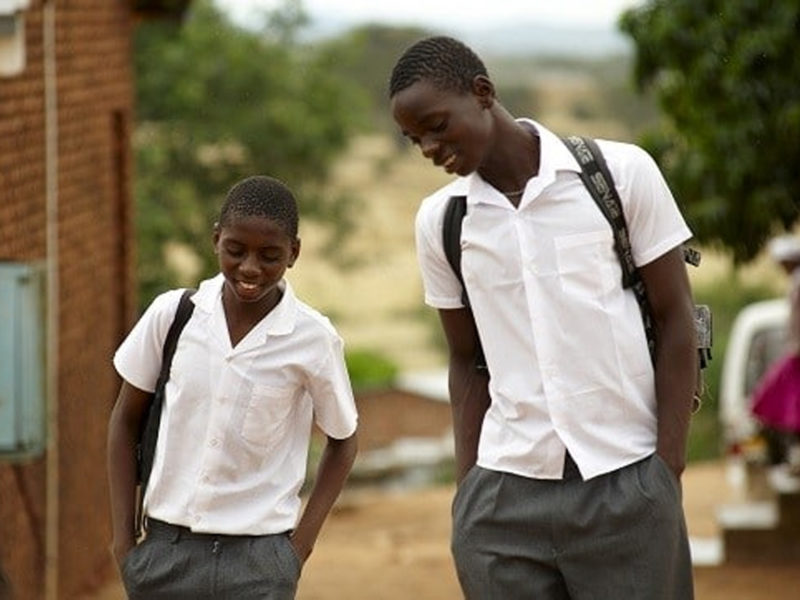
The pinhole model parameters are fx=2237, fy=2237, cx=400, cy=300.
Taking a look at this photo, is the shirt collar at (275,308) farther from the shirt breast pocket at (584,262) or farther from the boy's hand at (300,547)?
the shirt breast pocket at (584,262)

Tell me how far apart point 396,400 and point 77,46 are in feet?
57.6

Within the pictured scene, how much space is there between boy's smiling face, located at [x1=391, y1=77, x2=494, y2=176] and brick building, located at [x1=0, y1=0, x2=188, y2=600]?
13.8ft

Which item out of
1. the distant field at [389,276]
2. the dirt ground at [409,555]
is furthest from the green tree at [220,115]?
the distant field at [389,276]

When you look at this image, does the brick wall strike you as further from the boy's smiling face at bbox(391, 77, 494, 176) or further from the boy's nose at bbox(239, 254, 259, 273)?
the boy's smiling face at bbox(391, 77, 494, 176)

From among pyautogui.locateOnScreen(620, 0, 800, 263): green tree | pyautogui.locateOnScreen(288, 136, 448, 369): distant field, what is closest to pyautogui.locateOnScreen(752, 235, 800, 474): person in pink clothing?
pyautogui.locateOnScreen(620, 0, 800, 263): green tree

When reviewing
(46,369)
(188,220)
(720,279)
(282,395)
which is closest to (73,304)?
(46,369)

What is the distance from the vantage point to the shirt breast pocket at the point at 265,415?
15.3 ft

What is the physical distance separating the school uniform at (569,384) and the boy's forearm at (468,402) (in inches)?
5.2

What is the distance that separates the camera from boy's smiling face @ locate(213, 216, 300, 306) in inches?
183

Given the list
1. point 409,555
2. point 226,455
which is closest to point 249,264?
point 226,455

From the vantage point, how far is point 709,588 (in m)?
13.1

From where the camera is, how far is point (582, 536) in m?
4.54

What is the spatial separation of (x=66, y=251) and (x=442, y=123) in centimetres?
772

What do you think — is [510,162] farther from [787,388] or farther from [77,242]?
[787,388]
